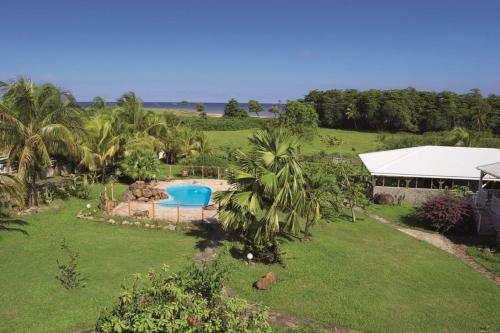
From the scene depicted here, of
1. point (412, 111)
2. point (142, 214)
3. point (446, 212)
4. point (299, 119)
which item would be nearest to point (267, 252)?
point (142, 214)

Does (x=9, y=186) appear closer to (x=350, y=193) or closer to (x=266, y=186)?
(x=266, y=186)

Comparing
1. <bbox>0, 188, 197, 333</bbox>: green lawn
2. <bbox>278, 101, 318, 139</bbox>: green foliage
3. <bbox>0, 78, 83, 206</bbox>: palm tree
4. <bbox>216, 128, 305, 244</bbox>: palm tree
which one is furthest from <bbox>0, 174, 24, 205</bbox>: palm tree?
<bbox>278, 101, 318, 139</bbox>: green foliage

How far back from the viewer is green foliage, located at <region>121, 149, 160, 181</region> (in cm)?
2381

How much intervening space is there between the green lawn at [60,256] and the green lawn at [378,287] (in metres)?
2.98

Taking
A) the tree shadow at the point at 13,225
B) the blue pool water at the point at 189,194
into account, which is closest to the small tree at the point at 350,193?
the blue pool water at the point at 189,194

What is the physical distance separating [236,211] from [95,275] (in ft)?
14.6

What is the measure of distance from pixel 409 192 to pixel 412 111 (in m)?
43.0

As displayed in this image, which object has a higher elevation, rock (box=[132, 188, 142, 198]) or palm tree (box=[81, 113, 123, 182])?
palm tree (box=[81, 113, 123, 182])

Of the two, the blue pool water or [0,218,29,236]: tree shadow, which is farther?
the blue pool water

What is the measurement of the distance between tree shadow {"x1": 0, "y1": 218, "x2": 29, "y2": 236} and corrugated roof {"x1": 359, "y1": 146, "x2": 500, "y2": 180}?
57.0ft

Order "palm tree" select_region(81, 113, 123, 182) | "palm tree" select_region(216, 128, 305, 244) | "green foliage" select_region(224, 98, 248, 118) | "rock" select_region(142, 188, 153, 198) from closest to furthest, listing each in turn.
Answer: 1. "palm tree" select_region(216, 128, 305, 244)
2. "rock" select_region(142, 188, 153, 198)
3. "palm tree" select_region(81, 113, 123, 182)
4. "green foliage" select_region(224, 98, 248, 118)

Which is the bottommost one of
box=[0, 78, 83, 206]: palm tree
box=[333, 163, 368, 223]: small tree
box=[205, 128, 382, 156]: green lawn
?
box=[333, 163, 368, 223]: small tree

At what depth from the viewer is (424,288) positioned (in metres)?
11.5

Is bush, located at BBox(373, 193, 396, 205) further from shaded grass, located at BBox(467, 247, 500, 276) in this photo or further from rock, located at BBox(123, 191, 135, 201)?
rock, located at BBox(123, 191, 135, 201)
